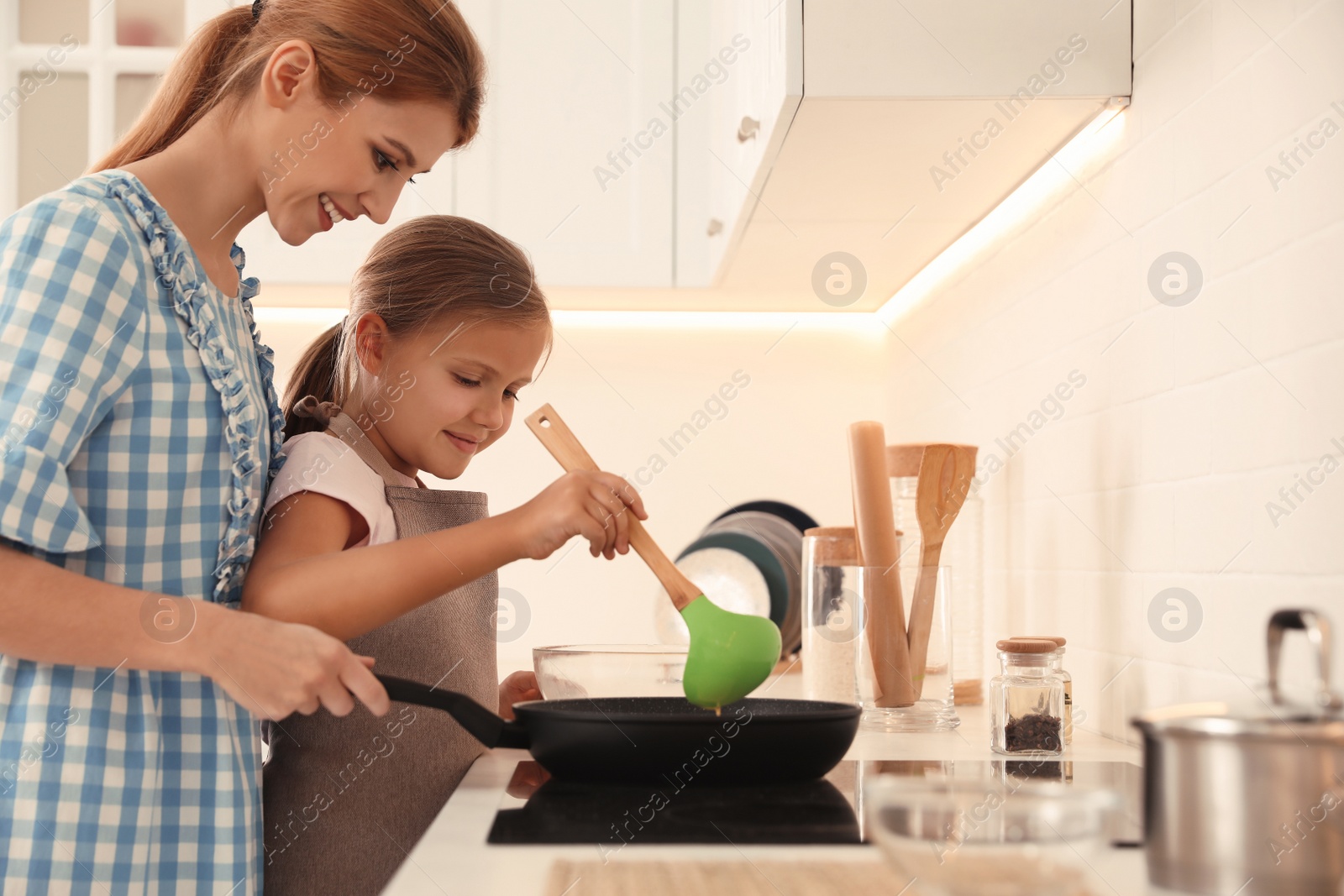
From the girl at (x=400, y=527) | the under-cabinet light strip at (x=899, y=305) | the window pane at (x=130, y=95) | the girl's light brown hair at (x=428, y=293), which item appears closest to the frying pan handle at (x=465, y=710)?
the girl at (x=400, y=527)

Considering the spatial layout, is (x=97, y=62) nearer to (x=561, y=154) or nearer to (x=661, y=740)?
(x=561, y=154)

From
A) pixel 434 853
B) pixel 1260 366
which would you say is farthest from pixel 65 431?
pixel 1260 366

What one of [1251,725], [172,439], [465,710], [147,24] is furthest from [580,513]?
[147,24]

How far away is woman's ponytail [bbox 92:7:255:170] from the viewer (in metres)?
0.89

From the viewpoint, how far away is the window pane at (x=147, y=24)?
177 cm

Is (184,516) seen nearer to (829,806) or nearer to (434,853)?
(434,853)

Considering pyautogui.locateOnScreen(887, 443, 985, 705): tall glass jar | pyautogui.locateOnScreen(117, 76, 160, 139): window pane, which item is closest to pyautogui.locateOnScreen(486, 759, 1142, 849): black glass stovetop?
pyautogui.locateOnScreen(887, 443, 985, 705): tall glass jar

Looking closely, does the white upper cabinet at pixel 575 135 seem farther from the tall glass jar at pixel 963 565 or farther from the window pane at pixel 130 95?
the tall glass jar at pixel 963 565

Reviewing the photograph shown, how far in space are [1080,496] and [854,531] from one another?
0.80 ft

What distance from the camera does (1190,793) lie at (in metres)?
0.44

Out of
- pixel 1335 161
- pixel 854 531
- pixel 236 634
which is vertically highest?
pixel 1335 161

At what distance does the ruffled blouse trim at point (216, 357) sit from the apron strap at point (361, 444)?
5.6 inches

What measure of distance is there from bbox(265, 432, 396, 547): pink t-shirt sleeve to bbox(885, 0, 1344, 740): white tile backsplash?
2.11 ft

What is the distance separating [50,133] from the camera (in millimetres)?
1762
